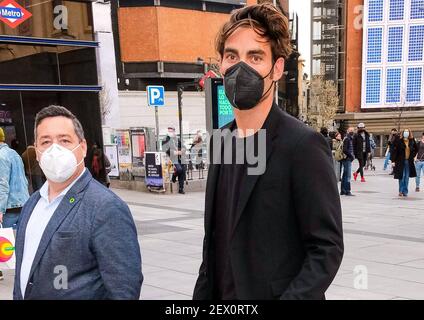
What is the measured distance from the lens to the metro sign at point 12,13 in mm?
10836

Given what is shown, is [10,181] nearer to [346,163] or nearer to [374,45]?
[346,163]

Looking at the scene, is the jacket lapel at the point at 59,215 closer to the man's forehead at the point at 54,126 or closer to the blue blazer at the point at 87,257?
the blue blazer at the point at 87,257

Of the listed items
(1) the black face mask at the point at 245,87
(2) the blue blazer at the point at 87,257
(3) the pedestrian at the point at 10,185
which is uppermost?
(1) the black face mask at the point at 245,87

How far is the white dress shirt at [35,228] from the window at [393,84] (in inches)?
2045

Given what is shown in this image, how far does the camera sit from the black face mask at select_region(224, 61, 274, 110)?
1.83 m

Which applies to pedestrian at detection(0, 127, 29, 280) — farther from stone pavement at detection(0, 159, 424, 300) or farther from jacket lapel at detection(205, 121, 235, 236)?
jacket lapel at detection(205, 121, 235, 236)

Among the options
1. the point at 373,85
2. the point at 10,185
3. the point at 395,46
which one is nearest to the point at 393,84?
the point at 373,85

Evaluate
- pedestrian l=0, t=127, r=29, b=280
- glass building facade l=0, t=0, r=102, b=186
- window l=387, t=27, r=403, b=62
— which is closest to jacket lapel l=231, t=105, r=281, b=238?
pedestrian l=0, t=127, r=29, b=280

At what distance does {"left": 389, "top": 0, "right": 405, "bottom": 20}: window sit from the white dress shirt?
51.7 m

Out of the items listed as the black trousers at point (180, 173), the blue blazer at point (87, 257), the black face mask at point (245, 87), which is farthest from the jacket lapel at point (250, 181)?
the black trousers at point (180, 173)

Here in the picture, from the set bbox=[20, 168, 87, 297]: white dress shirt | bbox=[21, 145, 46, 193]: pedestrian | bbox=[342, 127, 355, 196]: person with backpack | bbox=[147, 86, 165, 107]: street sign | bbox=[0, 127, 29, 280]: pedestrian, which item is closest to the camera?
bbox=[20, 168, 87, 297]: white dress shirt

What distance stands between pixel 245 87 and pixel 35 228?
1227mm

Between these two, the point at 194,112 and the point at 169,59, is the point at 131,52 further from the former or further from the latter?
the point at 194,112

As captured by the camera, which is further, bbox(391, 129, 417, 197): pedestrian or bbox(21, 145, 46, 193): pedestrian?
bbox(391, 129, 417, 197): pedestrian
